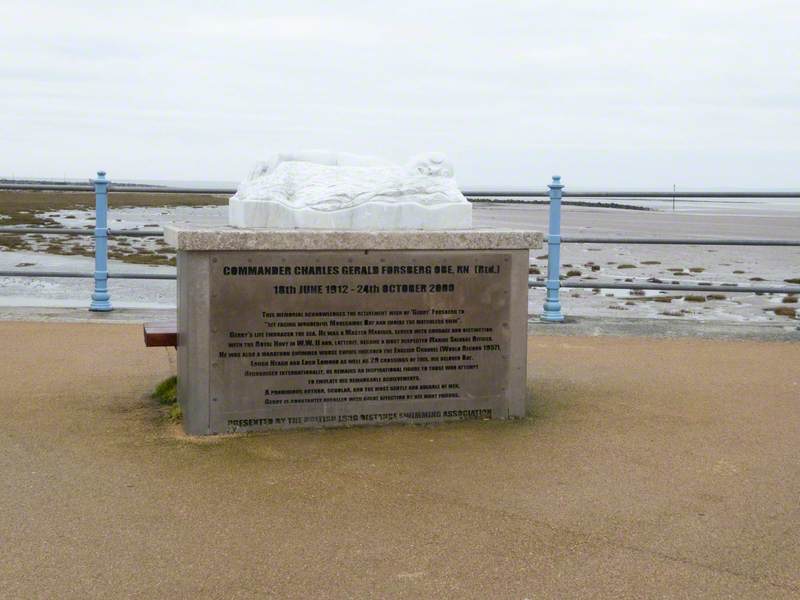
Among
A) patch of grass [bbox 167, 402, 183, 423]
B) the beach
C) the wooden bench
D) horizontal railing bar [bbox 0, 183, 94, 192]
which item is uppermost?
horizontal railing bar [bbox 0, 183, 94, 192]

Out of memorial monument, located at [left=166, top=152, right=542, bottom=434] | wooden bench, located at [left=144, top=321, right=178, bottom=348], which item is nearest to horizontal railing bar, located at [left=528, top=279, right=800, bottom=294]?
memorial monument, located at [left=166, top=152, right=542, bottom=434]

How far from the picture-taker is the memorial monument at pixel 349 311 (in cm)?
535

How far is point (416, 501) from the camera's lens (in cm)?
434

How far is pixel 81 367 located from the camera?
715cm

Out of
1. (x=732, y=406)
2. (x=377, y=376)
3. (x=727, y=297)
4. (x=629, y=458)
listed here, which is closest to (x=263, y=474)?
(x=377, y=376)

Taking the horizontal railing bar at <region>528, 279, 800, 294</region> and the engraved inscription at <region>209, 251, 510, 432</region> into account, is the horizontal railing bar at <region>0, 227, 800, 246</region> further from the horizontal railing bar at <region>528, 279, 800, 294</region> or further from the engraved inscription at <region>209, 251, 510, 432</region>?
the engraved inscription at <region>209, 251, 510, 432</region>

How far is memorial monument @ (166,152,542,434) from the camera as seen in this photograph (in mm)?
5348

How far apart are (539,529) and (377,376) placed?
174cm

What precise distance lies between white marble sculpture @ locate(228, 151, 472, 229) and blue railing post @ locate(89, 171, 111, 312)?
12.5 ft

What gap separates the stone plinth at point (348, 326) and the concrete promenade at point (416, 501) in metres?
0.17

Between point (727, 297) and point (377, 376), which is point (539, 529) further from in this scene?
point (727, 297)

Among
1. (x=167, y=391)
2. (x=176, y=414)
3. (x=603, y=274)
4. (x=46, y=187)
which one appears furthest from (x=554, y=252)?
(x=603, y=274)

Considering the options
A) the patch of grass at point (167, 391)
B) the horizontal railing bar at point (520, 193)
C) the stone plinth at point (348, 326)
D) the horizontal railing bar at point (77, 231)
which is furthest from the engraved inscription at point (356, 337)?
the horizontal railing bar at point (77, 231)

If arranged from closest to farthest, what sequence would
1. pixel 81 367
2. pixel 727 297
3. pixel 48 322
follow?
pixel 81 367 → pixel 48 322 → pixel 727 297
